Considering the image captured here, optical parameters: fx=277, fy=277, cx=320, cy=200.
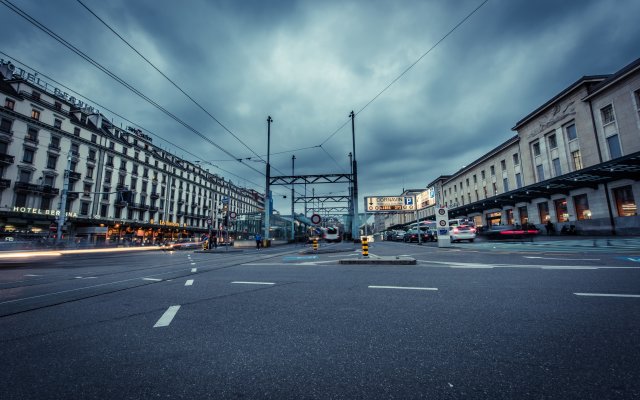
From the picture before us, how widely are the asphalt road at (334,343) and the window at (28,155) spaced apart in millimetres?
42680

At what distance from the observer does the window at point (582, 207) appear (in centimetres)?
2634

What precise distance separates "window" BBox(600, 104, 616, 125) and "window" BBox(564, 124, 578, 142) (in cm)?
282

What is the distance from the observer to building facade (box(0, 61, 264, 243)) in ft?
108

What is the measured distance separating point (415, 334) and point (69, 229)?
51.6 m

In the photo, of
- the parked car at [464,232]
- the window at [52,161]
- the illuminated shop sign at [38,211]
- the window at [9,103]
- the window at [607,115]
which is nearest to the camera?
the parked car at [464,232]

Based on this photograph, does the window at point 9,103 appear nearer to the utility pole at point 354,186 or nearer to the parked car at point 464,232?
the utility pole at point 354,186

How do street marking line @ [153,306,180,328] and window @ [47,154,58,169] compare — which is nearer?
street marking line @ [153,306,180,328]

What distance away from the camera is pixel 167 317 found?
3836mm

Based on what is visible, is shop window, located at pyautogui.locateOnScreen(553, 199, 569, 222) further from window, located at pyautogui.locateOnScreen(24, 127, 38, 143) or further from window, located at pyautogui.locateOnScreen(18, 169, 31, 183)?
window, located at pyautogui.locateOnScreen(24, 127, 38, 143)

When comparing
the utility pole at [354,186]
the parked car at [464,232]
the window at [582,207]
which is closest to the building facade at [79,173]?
the utility pole at [354,186]

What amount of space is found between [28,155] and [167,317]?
4721 centimetres

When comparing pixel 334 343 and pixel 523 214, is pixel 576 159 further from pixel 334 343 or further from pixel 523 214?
pixel 334 343

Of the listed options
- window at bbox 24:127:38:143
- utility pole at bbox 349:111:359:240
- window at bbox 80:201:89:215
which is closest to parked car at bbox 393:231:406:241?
utility pole at bbox 349:111:359:240

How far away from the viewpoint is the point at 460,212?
47.7 metres
